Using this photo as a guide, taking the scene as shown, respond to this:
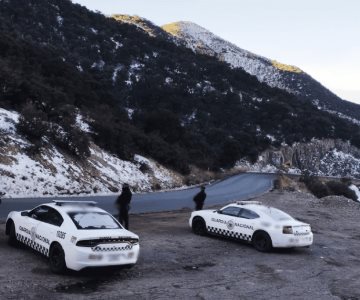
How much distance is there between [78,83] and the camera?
50812 mm

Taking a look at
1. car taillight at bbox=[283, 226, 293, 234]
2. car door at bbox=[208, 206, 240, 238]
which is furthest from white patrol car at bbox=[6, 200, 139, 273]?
car taillight at bbox=[283, 226, 293, 234]

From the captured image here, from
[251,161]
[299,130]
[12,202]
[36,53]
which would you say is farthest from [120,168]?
[299,130]

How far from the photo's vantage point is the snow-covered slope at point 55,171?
2645cm

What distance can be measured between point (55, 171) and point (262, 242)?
1775 cm

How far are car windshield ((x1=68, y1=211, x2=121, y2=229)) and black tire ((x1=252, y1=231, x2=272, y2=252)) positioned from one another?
18.7 ft

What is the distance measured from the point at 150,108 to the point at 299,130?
1368 inches

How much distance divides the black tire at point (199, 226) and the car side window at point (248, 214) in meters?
1.84

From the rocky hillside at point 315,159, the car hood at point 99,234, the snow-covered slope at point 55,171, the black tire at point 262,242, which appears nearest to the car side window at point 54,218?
the car hood at point 99,234

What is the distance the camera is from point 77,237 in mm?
9938

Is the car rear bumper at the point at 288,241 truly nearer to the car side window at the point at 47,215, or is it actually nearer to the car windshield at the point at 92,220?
the car windshield at the point at 92,220

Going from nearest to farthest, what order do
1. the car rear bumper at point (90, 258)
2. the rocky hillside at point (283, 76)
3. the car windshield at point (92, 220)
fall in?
the car rear bumper at point (90, 258), the car windshield at point (92, 220), the rocky hillside at point (283, 76)

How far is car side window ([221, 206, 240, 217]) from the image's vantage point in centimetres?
1595

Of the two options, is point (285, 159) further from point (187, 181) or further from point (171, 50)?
point (187, 181)

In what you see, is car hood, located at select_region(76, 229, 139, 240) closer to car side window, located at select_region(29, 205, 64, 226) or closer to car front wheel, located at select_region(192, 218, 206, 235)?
car side window, located at select_region(29, 205, 64, 226)
